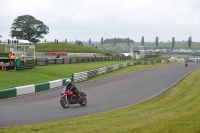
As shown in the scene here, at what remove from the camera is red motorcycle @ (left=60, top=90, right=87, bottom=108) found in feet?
60.0

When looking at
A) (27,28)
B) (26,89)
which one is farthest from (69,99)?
(27,28)

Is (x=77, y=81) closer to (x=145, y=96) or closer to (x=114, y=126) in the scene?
(x=145, y=96)

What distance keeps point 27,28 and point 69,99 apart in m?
87.7

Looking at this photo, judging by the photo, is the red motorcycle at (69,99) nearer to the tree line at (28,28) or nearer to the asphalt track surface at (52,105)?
the asphalt track surface at (52,105)

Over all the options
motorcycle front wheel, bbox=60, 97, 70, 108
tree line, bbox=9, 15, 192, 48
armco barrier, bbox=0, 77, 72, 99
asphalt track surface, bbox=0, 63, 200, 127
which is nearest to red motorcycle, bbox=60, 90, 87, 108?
motorcycle front wheel, bbox=60, 97, 70, 108

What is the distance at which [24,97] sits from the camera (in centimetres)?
2298

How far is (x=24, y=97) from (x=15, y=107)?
15.6 ft

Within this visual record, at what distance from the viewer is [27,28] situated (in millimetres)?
103312

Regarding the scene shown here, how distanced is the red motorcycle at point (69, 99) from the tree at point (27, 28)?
282 ft

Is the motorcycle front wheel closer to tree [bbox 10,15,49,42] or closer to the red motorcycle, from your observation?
the red motorcycle

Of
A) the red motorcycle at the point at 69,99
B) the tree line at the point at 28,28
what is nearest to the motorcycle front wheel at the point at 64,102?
the red motorcycle at the point at 69,99

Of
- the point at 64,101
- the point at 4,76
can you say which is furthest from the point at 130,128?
the point at 4,76

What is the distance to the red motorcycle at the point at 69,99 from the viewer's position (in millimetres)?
18295

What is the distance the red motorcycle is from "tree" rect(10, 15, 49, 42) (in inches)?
3379
